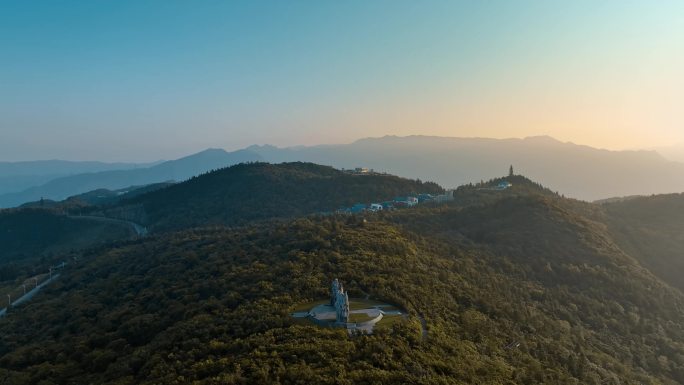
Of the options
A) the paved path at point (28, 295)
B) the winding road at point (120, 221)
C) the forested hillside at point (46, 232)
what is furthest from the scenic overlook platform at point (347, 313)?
the forested hillside at point (46, 232)

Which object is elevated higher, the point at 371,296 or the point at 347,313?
the point at 347,313

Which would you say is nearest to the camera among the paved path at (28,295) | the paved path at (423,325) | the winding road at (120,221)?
the paved path at (423,325)

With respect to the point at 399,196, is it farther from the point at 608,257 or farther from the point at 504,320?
the point at 504,320

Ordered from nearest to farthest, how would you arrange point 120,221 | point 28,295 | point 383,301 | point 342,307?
point 342,307
point 383,301
point 28,295
point 120,221

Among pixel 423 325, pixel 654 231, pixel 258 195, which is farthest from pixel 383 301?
pixel 258 195

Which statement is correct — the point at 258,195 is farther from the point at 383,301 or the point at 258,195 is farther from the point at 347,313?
the point at 347,313

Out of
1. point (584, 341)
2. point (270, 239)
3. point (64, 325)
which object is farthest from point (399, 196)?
point (64, 325)

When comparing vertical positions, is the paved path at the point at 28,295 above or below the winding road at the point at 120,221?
below

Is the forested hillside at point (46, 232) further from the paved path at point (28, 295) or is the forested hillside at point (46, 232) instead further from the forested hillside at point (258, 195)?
the paved path at point (28, 295)
